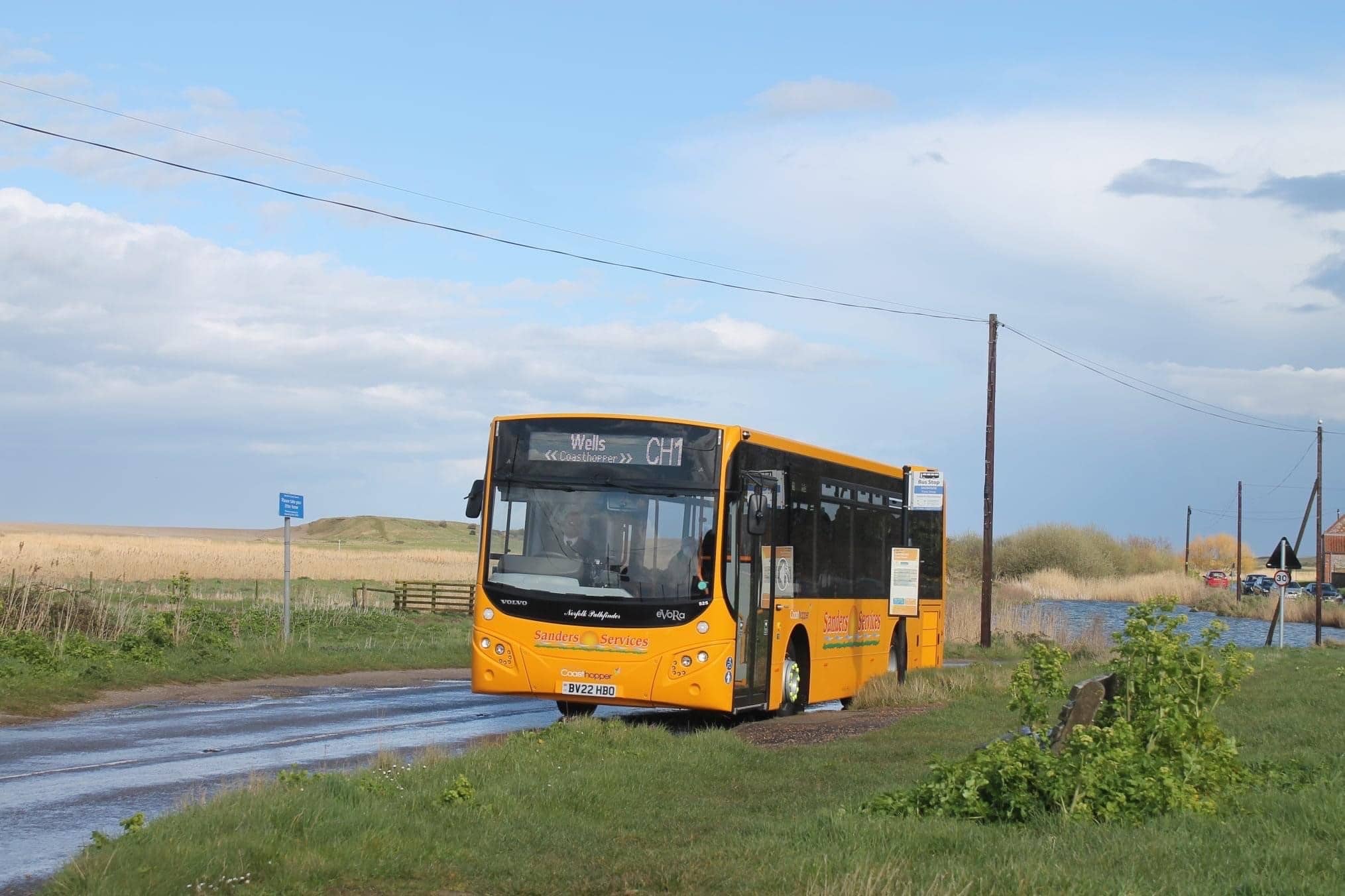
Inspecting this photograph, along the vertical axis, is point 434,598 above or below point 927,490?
below

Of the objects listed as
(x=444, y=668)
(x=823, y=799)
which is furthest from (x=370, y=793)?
(x=444, y=668)

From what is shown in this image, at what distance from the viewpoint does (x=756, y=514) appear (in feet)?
54.1

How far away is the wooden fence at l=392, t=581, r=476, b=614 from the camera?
159 ft

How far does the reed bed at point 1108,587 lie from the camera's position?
81625mm

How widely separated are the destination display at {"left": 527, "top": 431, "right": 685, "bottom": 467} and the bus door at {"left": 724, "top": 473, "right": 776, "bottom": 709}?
35.6 inches

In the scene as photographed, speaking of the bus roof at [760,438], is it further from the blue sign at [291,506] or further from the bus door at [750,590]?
the blue sign at [291,506]

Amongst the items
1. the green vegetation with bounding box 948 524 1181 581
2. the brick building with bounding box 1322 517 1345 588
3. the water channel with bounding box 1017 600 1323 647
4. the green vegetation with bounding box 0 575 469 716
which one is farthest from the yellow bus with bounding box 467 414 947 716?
the brick building with bounding box 1322 517 1345 588

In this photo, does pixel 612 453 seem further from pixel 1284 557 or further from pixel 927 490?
pixel 1284 557

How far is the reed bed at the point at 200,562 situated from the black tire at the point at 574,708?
27156mm

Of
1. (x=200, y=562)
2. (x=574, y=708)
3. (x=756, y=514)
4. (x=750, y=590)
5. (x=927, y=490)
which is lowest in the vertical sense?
(x=574, y=708)

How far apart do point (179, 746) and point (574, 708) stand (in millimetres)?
6060

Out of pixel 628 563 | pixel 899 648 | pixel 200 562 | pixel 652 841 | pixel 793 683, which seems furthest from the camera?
pixel 200 562

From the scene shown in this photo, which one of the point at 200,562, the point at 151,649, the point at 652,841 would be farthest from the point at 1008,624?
the point at 200,562

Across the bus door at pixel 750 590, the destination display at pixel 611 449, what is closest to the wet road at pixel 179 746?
the bus door at pixel 750 590
